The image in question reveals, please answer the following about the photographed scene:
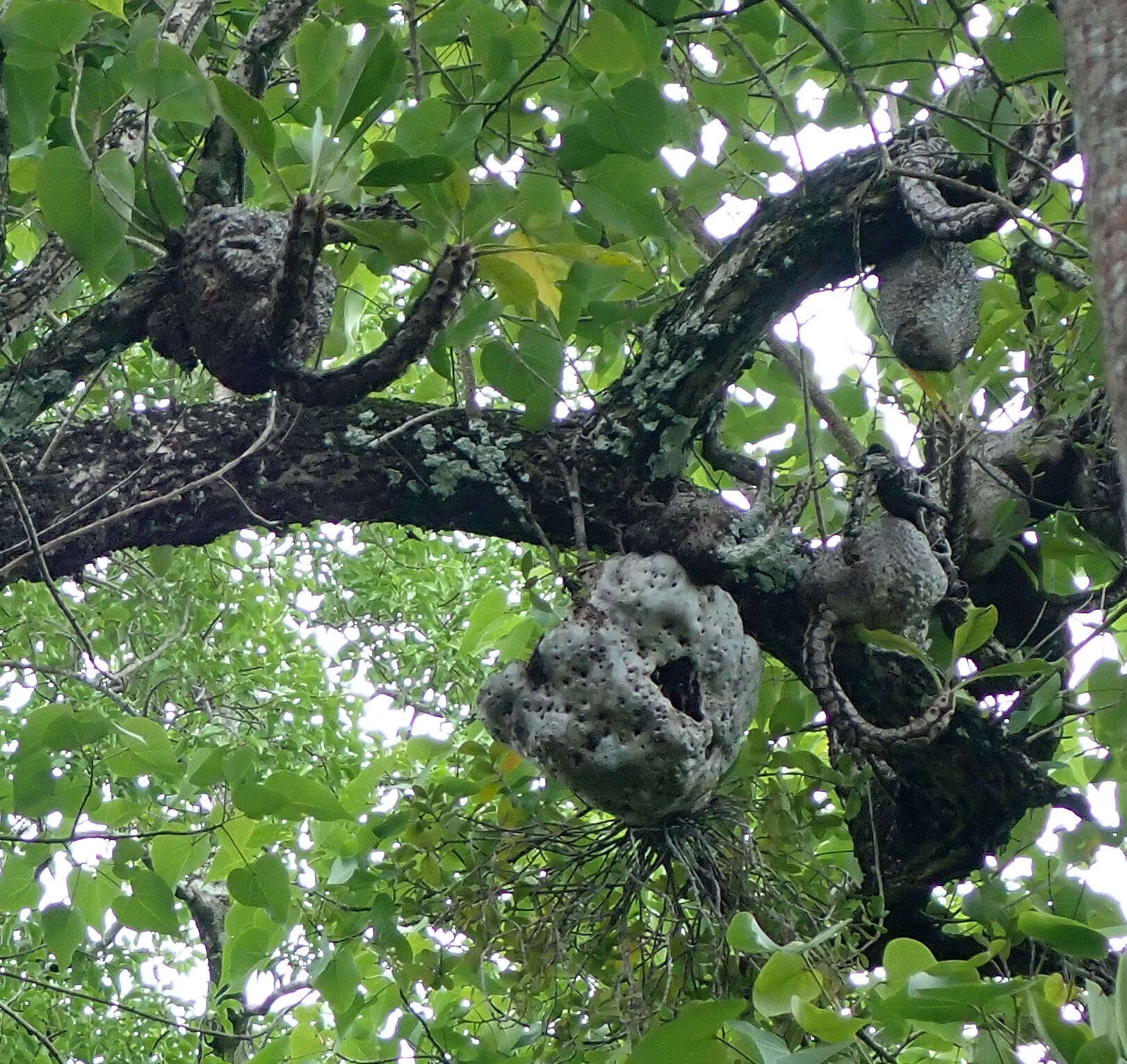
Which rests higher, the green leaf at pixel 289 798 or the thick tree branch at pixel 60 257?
the thick tree branch at pixel 60 257

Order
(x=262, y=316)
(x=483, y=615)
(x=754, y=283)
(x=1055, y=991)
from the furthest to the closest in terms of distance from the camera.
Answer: (x=483, y=615) → (x=754, y=283) → (x=262, y=316) → (x=1055, y=991)

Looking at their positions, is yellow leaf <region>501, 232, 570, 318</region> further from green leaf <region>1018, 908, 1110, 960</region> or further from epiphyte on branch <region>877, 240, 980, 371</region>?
green leaf <region>1018, 908, 1110, 960</region>

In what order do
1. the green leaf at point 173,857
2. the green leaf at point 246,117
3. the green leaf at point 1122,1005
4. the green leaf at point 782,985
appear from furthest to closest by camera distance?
1. the green leaf at point 173,857
2. the green leaf at point 246,117
3. the green leaf at point 782,985
4. the green leaf at point 1122,1005

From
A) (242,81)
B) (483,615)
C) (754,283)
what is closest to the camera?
(754,283)

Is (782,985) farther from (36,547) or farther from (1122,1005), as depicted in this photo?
(36,547)

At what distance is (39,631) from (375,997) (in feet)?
7.39

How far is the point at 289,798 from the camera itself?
164 cm

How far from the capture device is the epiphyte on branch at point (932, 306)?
1772mm

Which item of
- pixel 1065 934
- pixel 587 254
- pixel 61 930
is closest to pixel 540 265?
pixel 587 254

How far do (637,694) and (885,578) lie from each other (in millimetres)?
399

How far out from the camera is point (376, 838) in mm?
2146

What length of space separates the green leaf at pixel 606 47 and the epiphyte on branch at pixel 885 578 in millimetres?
761

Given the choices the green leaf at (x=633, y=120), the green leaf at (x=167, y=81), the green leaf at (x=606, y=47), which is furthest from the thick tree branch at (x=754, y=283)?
the green leaf at (x=167, y=81)

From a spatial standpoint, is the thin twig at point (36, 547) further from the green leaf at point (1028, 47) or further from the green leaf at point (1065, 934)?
the green leaf at point (1028, 47)
